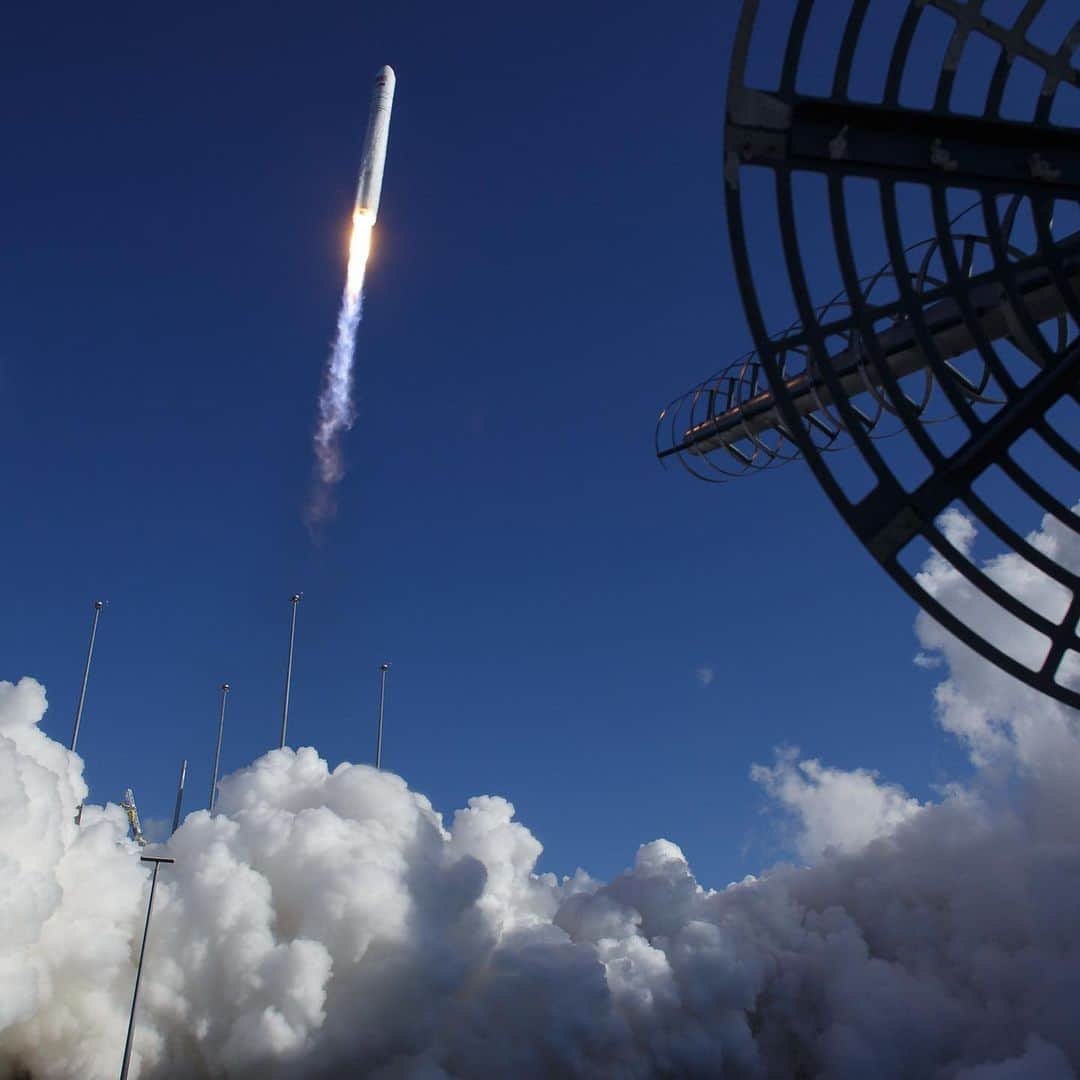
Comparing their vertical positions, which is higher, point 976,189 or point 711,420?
A: point 711,420

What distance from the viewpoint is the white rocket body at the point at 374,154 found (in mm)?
47906

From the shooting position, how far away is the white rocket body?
4791cm

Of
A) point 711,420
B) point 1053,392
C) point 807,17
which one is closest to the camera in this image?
point 807,17

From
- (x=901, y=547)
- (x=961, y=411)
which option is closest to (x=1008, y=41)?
(x=961, y=411)

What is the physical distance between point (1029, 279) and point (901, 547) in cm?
400

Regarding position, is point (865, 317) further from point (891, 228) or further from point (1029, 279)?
point (1029, 279)

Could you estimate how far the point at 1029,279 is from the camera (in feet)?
38.0

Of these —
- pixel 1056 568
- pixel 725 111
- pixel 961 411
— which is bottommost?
pixel 1056 568

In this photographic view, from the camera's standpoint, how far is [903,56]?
9133 mm

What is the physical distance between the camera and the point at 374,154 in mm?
48531

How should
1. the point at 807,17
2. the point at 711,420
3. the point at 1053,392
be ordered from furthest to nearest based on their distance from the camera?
1. the point at 711,420
2. the point at 1053,392
3. the point at 807,17

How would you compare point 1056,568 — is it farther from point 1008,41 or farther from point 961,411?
point 1008,41

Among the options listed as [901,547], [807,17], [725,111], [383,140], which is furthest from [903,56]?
[383,140]

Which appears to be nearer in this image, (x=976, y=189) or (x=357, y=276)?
(x=976, y=189)
